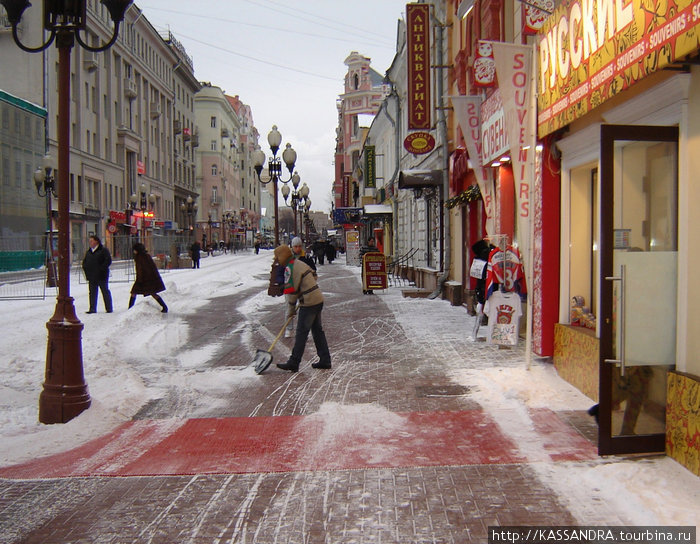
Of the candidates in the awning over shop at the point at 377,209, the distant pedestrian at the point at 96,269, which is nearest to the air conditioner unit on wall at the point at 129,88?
the awning over shop at the point at 377,209

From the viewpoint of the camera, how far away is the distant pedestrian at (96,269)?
1424cm

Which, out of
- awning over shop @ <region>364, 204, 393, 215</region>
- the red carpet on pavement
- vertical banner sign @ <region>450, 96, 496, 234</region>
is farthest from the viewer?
awning over shop @ <region>364, 204, 393, 215</region>

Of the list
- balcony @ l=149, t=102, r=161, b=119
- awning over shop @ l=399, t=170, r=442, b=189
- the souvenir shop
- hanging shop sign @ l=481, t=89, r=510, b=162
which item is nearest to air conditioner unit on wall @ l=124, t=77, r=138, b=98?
balcony @ l=149, t=102, r=161, b=119

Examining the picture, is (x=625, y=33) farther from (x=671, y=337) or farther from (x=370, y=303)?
(x=370, y=303)

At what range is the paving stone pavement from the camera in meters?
3.89

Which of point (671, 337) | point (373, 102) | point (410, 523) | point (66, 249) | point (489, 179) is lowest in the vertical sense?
point (410, 523)

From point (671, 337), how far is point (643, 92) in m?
2.03

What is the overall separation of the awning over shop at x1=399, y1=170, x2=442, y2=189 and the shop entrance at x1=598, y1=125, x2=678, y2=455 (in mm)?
10981

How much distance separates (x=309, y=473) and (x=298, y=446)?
2.20ft

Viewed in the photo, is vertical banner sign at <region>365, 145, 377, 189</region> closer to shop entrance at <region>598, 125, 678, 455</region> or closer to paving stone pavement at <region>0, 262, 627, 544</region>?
paving stone pavement at <region>0, 262, 627, 544</region>

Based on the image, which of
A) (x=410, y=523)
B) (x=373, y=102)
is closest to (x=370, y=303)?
(x=410, y=523)

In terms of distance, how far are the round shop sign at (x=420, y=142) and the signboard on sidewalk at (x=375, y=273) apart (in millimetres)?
3778

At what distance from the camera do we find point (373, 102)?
222 ft

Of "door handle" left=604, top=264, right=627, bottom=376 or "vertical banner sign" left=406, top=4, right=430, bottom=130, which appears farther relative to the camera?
"vertical banner sign" left=406, top=4, right=430, bottom=130
